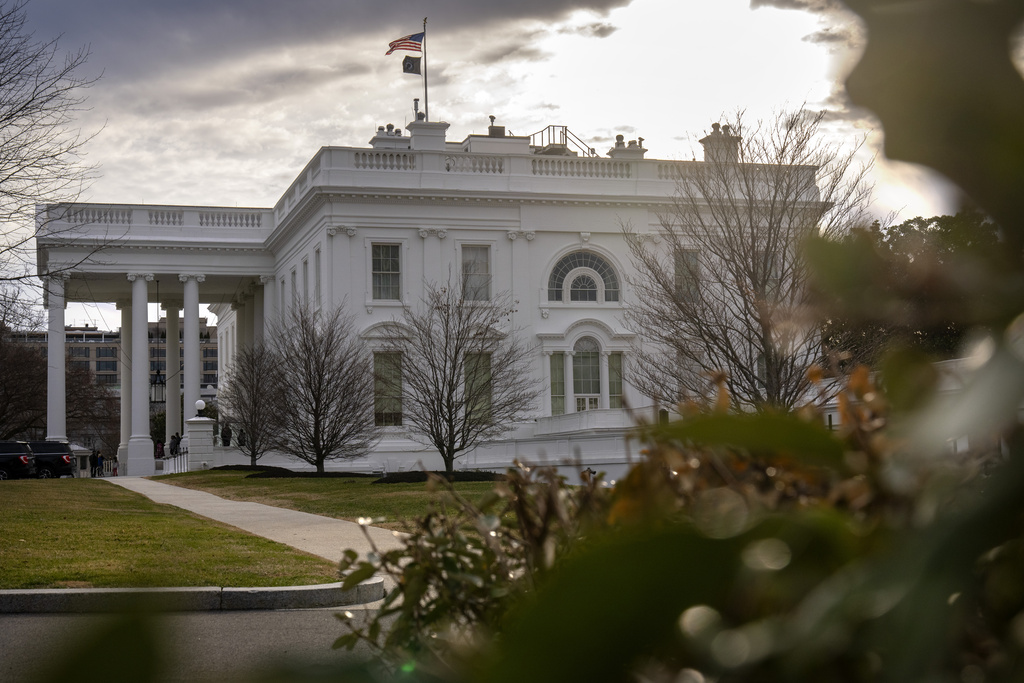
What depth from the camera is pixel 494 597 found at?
6.54 feet

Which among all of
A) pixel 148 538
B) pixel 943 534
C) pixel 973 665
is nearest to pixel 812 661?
pixel 943 534

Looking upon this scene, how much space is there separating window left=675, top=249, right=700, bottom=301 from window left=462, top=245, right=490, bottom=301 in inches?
704

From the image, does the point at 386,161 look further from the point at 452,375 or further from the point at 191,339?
the point at 191,339

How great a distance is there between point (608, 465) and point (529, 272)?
41.3 feet

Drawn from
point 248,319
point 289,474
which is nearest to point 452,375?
point 289,474

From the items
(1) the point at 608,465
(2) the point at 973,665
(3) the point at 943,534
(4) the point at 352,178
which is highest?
(4) the point at 352,178

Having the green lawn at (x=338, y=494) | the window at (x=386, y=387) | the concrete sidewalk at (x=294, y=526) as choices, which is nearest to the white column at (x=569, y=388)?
the window at (x=386, y=387)

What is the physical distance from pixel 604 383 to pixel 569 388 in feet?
4.84

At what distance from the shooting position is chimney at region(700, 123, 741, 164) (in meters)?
20.3

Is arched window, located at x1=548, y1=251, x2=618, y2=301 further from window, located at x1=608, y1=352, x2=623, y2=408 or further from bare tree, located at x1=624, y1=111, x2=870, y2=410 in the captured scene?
bare tree, located at x1=624, y1=111, x2=870, y2=410

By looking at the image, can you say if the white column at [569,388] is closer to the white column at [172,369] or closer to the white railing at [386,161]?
the white railing at [386,161]

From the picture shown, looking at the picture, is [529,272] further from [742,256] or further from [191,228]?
[742,256]

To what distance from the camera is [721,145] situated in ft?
67.9

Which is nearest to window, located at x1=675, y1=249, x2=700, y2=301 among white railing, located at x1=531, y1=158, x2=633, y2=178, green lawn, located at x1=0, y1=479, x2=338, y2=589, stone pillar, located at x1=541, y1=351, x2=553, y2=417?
green lawn, located at x1=0, y1=479, x2=338, y2=589
